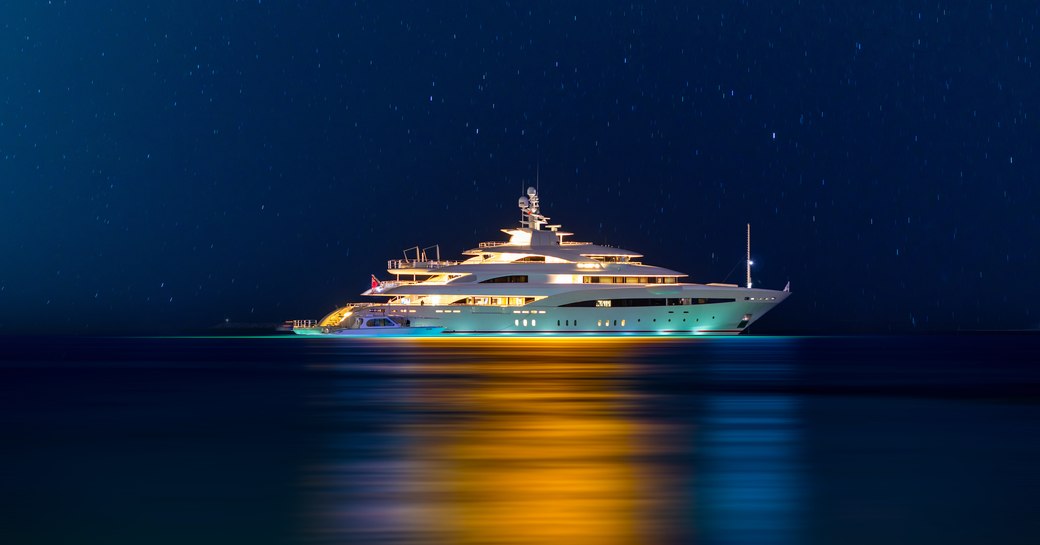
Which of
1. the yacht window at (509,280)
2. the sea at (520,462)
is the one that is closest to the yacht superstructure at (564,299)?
the yacht window at (509,280)

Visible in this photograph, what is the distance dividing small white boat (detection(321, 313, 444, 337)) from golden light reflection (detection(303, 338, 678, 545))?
69.1 metres

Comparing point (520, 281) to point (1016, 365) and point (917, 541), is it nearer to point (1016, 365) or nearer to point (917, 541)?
point (1016, 365)

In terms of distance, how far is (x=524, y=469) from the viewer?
69.8ft

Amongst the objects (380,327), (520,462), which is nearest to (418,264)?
(380,327)

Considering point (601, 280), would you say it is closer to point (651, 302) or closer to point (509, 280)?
point (651, 302)

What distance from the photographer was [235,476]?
20.6 m

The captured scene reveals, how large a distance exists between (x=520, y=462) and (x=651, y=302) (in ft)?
298

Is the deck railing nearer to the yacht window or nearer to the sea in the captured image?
the yacht window

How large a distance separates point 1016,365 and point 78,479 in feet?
185

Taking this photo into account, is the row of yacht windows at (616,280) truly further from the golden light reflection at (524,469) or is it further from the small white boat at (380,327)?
the golden light reflection at (524,469)

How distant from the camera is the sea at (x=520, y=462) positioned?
1577cm

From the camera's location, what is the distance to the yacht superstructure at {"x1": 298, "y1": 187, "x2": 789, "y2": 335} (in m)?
111

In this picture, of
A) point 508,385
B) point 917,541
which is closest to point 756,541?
point 917,541

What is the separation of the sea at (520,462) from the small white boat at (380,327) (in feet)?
215
